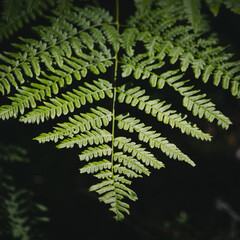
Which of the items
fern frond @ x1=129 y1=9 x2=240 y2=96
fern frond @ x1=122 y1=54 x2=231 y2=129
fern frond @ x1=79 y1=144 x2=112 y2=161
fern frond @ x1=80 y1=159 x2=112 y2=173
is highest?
fern frond @ x1=129 y1=9 x2=240 y2=96

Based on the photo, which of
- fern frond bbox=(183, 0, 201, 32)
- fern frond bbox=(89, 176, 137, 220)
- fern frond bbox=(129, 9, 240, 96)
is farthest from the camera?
fern frond bbox=(183, 0, 201, 32)

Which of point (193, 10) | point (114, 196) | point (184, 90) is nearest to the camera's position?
point (114, 196)

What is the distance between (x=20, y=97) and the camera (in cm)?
126

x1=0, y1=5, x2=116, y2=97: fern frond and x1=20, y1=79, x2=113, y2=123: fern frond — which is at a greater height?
x1=0, y1=5, x2=116, y2=97: fern frond

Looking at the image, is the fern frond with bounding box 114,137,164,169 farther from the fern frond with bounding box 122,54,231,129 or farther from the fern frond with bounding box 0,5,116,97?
the fern frond with bounding box 0,5,116,97

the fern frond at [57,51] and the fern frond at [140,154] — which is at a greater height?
the fern frond at [57,51]

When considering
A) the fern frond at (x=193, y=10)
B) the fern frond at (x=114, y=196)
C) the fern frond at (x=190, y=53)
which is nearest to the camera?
the fern frond at (x=114, y=196)

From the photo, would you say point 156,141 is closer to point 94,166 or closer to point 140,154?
point 140,154

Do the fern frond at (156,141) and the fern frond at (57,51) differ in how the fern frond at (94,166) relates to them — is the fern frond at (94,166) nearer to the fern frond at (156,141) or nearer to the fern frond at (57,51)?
the fern frond at (156,141)

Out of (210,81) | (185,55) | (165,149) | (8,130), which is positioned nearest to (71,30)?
(185,55)

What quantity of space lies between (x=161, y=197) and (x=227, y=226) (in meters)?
1.23

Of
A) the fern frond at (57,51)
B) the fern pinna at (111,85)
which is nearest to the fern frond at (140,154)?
the fern pinna at (111,85)

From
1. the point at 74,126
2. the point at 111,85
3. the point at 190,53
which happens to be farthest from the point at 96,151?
the point at 190,53

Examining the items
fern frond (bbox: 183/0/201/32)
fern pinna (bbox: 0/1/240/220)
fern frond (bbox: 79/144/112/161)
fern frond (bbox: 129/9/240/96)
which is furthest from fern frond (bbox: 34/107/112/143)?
fern frond (bbox: 183/0/201/32)
